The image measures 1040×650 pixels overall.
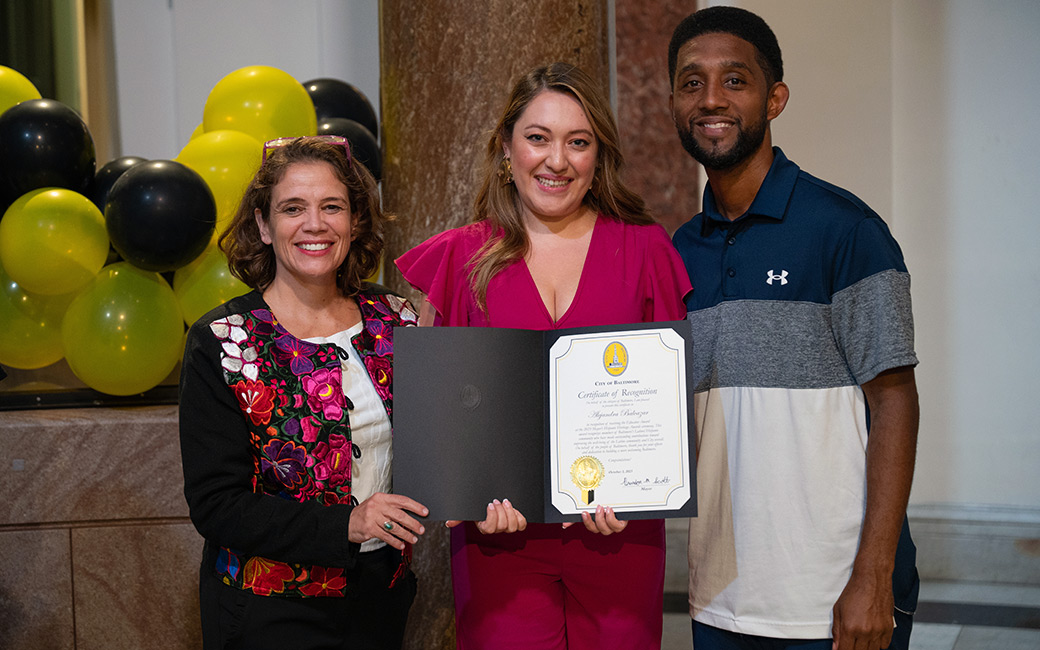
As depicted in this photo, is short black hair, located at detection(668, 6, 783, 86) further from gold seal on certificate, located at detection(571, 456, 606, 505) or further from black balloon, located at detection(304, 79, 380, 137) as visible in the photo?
black balloon, located at detection(304, 79, 380, 137)

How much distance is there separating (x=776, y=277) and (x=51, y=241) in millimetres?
2484

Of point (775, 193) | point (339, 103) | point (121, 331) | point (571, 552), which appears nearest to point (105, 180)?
point (121, 331)

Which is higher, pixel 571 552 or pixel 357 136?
pixel 357 136

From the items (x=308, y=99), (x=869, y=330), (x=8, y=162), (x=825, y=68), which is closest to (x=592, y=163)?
(x=869, y=330)

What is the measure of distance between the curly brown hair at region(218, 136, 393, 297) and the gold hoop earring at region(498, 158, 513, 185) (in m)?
0.30

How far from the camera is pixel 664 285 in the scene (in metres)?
2.02

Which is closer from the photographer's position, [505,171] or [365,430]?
[365,430]

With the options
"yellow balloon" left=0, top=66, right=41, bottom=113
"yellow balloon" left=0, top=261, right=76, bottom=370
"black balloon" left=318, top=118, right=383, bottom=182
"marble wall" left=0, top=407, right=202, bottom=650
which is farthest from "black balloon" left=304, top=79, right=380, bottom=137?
"marble wall" left=0, top=407, right=202, bottom=650

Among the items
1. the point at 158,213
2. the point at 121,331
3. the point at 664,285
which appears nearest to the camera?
the point at 664,285

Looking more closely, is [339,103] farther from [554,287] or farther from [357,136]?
[554,287]

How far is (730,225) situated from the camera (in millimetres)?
2018

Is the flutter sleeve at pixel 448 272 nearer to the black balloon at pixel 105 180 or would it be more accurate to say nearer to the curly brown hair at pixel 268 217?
the curly brown hair at pixel 268 217

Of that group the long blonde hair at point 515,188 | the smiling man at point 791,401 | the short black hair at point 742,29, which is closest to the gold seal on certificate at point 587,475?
the smiling man at point 791,401

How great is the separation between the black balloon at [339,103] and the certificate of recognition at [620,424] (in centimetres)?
259
